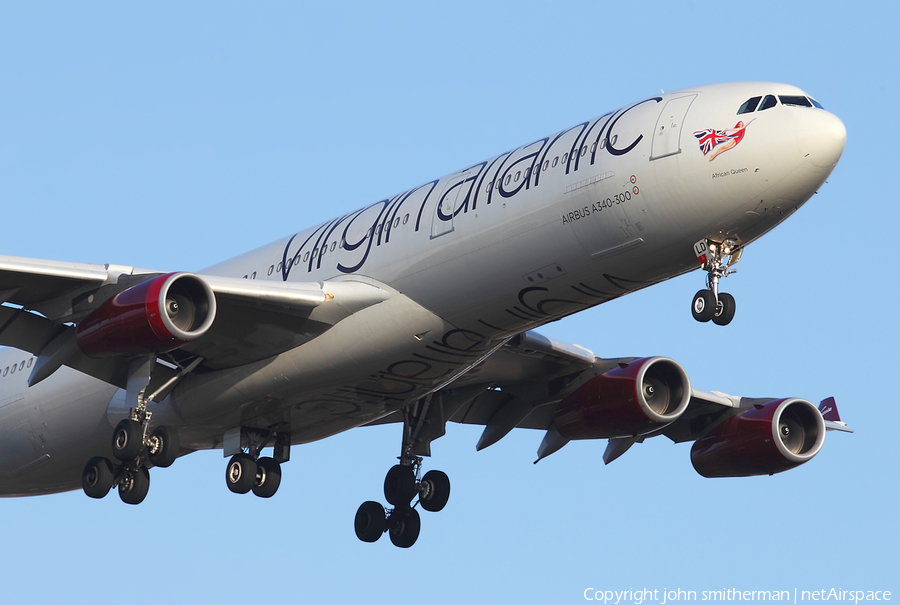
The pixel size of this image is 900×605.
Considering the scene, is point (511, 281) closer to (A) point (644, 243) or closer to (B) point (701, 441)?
(A) point (644, 243)

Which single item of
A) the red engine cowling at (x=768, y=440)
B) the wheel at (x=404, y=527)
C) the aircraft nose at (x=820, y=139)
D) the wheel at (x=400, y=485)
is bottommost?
the wheel at (x=404, y=527)

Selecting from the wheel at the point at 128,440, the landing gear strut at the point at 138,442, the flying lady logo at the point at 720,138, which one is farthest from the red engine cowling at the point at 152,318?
the flying lady logo at the point at 720,138

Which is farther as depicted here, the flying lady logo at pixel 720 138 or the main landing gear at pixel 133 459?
the main landing gear at pixel 133 459

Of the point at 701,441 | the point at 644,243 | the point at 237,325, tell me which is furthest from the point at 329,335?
the point at 701,441

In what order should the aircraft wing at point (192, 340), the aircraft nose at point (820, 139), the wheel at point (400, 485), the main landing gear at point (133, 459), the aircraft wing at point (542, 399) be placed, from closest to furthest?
1. the aircraft nose at point (820, 139)
2. the aircraft wing at point (192, 340)
3. the main landing gear at point (133, 459)
4. the aircraft wing at point (542, 399)
5. the wheel at point (400, 485)

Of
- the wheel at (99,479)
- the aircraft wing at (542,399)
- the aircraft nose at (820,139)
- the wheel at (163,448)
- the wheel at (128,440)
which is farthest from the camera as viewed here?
the aircraft wing at (542,399)

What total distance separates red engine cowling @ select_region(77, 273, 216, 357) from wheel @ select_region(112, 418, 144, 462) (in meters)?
1.92

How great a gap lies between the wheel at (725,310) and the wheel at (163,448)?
11165 mm

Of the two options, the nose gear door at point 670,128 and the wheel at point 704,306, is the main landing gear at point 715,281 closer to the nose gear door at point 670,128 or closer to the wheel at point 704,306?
the wheel at point 704,306

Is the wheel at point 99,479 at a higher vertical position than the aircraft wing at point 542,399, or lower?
lower

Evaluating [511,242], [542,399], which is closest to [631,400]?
[542,399]

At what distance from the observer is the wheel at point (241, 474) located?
29750 mm

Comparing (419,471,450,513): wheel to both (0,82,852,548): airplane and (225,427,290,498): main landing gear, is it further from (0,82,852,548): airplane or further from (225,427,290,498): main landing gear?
(225,427,290,498): main landing gear

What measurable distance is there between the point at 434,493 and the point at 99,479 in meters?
8.01
